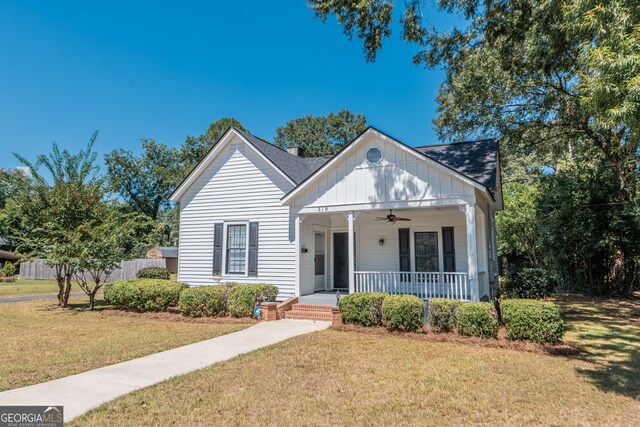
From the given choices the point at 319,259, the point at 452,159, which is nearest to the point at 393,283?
the point at 319,259

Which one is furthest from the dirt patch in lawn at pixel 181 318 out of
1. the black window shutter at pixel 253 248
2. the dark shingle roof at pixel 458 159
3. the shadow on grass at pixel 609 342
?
the shadow on grass at pixel 609 342

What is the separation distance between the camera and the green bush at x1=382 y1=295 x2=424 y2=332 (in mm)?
8711

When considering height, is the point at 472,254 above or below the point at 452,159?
below

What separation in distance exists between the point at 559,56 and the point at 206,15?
13.9m

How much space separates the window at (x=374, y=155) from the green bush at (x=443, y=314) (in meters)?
4.63

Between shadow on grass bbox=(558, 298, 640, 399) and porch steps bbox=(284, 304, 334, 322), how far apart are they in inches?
242

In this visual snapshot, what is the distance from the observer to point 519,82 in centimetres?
1564

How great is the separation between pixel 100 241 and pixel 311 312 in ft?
26.3

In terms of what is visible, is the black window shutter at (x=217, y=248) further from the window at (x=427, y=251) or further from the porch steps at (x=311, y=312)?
the window at (x=427, y=251)

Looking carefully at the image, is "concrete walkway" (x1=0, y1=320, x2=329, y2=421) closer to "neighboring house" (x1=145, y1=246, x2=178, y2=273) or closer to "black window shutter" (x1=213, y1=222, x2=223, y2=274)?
"black window shutter" (x1=213, y1=222, x2=223, y2=274)

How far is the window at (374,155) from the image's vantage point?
11133 millimetres

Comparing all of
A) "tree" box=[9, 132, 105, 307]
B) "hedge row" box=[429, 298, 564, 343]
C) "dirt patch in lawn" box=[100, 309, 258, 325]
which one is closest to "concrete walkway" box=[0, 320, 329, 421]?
"dirt patch in lawn" box=[100, 309, 258, 325]

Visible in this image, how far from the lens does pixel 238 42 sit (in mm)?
18859

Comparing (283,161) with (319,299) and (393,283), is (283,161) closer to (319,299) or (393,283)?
(319,299)
